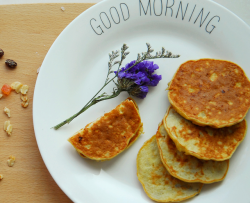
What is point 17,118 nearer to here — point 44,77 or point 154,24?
point 44,77

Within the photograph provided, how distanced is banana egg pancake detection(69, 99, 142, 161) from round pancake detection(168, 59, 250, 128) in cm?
53

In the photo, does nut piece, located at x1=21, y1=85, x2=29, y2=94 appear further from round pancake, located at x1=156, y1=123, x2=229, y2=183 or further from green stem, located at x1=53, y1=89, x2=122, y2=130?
round pancake, located at x1=156, y1=123, x2=229, y2=183

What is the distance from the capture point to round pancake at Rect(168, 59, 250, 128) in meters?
2.47

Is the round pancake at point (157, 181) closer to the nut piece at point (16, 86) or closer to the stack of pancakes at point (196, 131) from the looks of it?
the stack of pancakes at point (196, 131)

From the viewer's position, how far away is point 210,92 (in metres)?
2.57

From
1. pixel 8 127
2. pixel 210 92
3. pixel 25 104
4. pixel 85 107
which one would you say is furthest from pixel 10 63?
pixel 210 92

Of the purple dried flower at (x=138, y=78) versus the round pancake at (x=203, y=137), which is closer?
the round pancake at (x=203, y=137)

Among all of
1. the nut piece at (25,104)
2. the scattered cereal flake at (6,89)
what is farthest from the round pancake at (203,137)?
A: the scattered cereal flake at (6,89)

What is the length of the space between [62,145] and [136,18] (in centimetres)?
190

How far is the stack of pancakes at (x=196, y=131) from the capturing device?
2457mm

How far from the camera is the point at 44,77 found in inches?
106

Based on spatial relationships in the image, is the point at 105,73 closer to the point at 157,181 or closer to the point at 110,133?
the point at 110,133

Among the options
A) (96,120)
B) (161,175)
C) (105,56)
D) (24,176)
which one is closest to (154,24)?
(105,56)

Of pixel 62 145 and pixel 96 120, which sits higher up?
pixel 96 120
